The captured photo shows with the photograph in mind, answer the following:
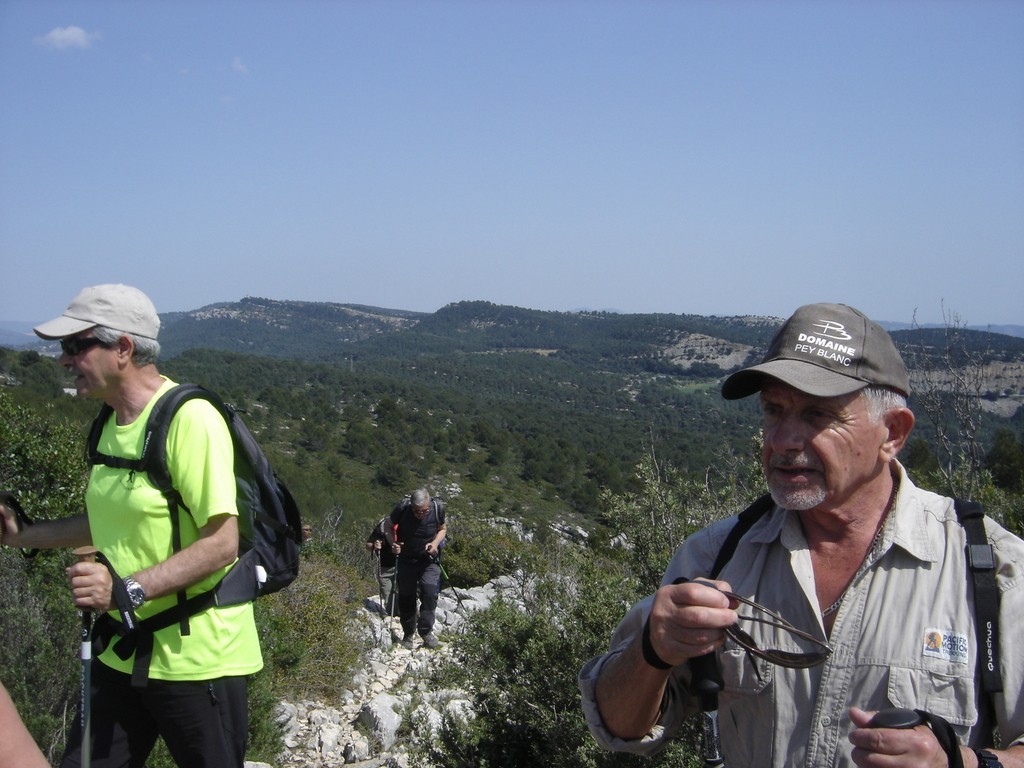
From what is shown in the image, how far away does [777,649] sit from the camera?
4.78 feet

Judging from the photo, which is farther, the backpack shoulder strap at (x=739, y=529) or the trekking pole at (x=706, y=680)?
the backpack shoulder strap at (x=739, y=529)

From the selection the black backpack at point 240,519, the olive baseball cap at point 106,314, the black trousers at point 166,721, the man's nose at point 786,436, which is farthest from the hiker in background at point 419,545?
the man's nose at point 786,436

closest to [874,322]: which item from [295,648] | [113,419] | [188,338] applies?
[113,419]

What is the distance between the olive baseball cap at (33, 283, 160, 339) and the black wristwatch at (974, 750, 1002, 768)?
222cm

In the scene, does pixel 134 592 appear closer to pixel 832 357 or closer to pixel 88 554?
pixel 88 554

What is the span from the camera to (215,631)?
2234 mm

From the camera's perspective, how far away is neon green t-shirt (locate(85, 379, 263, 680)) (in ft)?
7.20

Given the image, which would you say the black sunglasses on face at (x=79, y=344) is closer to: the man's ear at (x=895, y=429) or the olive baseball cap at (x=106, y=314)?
the olive baseball cap at (x=106, y=314)

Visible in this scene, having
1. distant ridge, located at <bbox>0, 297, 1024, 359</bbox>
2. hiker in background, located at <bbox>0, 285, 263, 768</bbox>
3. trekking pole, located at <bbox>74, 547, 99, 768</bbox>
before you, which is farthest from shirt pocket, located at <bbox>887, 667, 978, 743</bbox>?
distant ridge, located at <bbox>0, 297, 1024, 359</bbox>

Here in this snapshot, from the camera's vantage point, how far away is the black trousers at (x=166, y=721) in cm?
220

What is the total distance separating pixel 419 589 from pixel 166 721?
5.40 metres

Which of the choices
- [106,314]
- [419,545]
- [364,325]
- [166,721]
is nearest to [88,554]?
[166,721]

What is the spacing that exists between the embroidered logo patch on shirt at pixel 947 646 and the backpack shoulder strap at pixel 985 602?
25 mm

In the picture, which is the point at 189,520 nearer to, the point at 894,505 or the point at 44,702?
the point at 894,505
